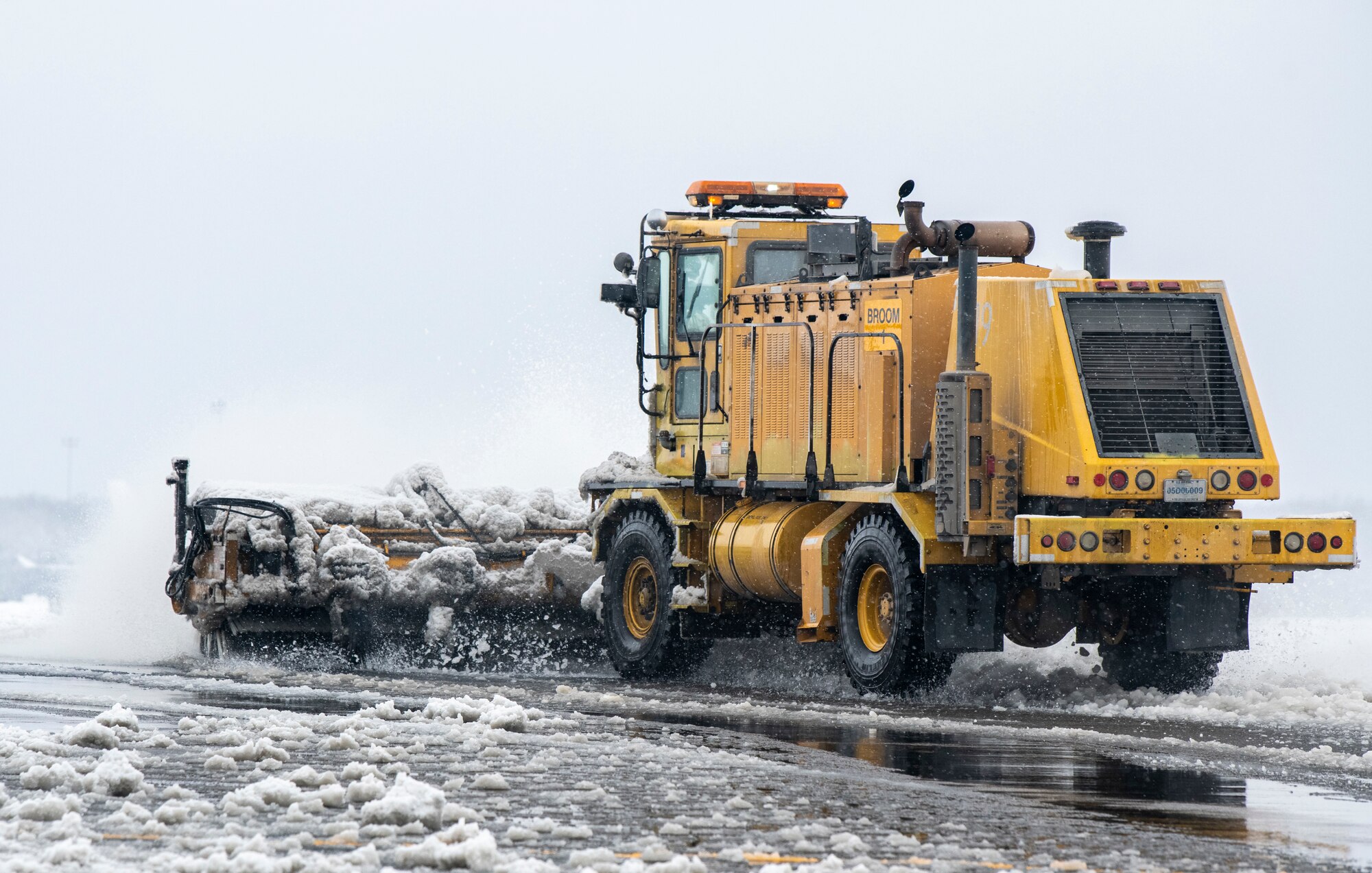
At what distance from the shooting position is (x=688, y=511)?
56.0 feet

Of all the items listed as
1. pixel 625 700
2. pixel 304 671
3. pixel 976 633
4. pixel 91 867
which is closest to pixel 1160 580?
pixel 976 633

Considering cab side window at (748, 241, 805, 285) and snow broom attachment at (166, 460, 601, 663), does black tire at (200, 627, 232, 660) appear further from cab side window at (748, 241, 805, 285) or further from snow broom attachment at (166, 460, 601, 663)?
cab side window at (748, 241, 805, 285)

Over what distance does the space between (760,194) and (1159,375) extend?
16.0 feet

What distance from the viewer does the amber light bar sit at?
17.3m

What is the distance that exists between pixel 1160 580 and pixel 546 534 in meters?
7.27

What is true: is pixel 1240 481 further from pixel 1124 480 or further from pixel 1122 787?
pixel 1122 787

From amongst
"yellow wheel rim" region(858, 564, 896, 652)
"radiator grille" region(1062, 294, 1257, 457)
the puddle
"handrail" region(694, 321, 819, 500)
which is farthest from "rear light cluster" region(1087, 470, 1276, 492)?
"handrail" region(694, 321, 819, 500)

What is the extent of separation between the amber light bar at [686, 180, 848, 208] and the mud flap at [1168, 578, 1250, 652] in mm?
5379

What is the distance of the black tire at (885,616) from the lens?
1380 centimetres

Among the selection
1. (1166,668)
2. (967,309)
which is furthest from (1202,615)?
(967,309)

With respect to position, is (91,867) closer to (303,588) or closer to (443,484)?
(303,588)

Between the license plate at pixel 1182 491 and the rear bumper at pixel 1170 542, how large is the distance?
7.4 inches

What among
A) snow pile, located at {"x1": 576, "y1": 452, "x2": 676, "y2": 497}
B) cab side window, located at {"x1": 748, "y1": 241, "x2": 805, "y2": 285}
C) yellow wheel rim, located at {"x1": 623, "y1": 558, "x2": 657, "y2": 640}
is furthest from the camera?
snow pile, located at {"x1": 576, "y1": 452, "x2": 676, "y2": 497}

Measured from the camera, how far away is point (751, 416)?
16.1 meters
